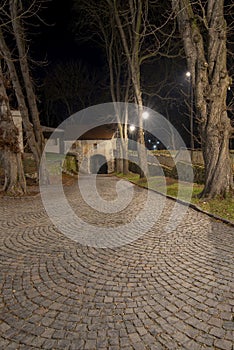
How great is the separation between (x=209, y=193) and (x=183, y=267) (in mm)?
5533

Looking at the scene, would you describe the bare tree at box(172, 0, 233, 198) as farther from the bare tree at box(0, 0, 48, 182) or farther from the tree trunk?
the bare tree at box(0, 0, 48, 182)

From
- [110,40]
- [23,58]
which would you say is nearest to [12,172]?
[23,58]

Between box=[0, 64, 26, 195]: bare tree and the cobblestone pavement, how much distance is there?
20.6ft

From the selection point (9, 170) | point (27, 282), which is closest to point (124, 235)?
point (27, 282)

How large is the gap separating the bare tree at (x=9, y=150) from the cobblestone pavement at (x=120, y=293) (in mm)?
6277

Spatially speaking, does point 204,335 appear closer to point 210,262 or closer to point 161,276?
point 161,276

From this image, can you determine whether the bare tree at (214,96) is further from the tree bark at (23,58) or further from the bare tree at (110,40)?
the bare tree at (110,40)

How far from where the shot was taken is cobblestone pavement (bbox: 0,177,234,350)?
105 inches

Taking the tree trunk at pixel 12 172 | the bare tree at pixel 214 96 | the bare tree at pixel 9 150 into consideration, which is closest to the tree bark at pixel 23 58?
the bare tree at pixel 9 150

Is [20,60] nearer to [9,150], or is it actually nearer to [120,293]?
[9,150]

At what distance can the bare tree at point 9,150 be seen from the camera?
37.2 ft

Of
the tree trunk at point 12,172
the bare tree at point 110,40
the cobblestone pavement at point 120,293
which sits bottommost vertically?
the cobblestone pavement at point 120,293

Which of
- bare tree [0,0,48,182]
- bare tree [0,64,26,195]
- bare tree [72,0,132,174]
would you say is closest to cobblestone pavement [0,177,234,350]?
bare tree [0,64,26,195]

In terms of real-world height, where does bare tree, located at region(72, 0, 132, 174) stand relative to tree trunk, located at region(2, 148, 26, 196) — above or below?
above
